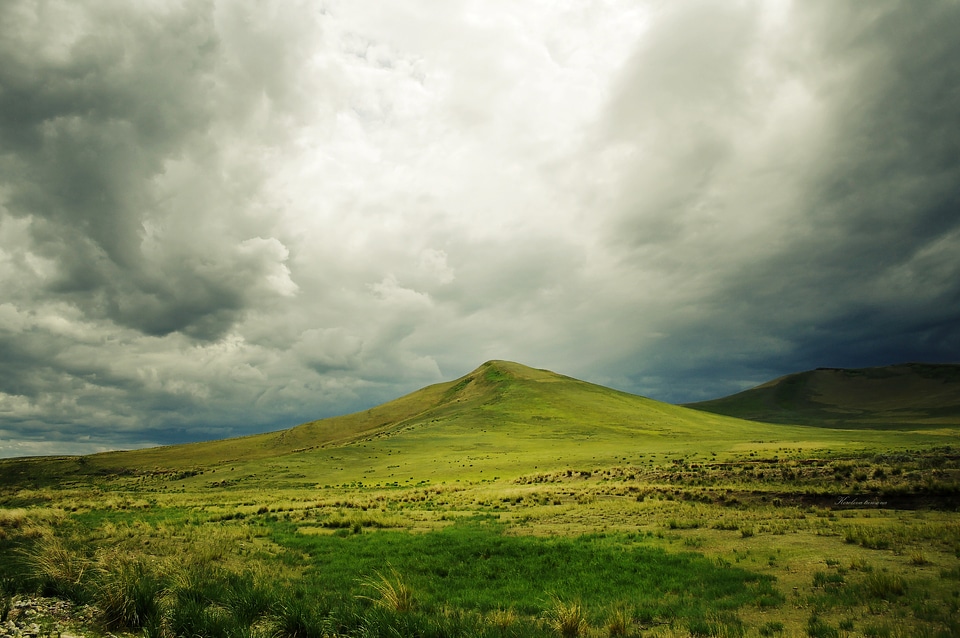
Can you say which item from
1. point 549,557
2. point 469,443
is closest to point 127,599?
point 549,557

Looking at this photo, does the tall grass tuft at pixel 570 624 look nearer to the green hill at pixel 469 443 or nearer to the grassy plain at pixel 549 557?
the grassy plain at pixel 549 557

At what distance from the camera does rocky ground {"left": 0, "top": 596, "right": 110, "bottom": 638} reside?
913cm

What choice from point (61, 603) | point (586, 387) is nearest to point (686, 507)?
point (61, 603)

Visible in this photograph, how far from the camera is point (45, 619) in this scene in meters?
9.86

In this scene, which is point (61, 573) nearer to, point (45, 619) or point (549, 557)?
point (45, 619)

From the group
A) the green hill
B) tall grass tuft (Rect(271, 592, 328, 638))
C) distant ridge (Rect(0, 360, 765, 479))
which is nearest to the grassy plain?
tall grass tuft (Rect(271, 592, 328, 638))

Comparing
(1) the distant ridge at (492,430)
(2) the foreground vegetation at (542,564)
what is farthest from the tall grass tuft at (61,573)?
(1) the distant ridge at (492,430)

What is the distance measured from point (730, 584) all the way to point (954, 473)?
30.0 meters

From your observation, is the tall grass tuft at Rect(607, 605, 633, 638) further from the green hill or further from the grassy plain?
the green hill

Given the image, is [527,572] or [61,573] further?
[527,572]

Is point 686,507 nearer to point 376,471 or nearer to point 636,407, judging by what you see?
point 376,471

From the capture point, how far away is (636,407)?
15538 cm

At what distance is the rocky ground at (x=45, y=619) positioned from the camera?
30.0ft

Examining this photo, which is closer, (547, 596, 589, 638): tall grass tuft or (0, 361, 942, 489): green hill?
(547, 596, 589, 638): tall grass tuft
